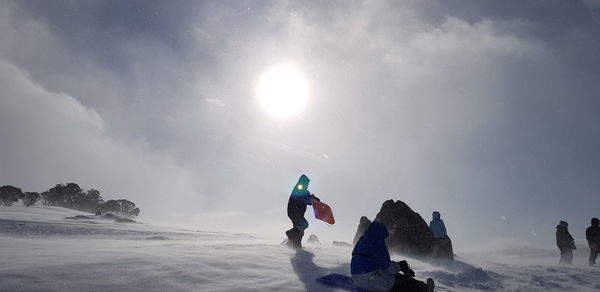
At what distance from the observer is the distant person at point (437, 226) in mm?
16594

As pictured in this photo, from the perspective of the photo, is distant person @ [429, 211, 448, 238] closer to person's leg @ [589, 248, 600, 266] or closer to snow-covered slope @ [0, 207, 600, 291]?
snow-covered slope @ [0, 207, 600, 291]

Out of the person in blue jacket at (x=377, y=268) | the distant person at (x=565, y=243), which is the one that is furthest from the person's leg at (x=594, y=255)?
the person in blue jacket at (x=377, y=268)

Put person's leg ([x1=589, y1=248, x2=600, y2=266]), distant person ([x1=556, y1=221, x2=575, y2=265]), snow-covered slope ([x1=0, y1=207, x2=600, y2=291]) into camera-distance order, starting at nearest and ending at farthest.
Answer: snow-covered slope ([x1=0, y1=207, x2=600, y2=291]) → person's leg ([x1=589, y1=248, x2=600, y2=266]) → distant person ([x1=556, y1=221, x2=575, y2=265])

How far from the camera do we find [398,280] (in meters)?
6.23

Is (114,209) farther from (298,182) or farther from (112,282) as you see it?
(112,282)

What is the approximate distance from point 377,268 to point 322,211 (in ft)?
22.0

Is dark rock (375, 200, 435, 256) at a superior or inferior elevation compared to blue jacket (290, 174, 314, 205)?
inferior

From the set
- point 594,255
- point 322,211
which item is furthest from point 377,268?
point 594,255

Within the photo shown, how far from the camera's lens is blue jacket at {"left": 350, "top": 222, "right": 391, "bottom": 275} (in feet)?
19.7

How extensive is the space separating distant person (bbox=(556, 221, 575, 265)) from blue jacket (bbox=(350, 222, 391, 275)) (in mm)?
17807

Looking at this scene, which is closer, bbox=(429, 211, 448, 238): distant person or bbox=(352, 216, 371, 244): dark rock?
bbox=(429, 211, 448, 238): distant person

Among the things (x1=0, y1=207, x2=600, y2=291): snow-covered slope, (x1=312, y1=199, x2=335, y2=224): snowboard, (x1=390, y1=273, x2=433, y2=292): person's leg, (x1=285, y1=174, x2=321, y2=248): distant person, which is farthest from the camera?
(x1=312, y1=199, x2=335, y2=224): snowboard

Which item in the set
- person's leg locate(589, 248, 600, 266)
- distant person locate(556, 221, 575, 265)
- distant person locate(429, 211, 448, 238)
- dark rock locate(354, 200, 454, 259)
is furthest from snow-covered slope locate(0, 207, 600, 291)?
distant person locate(556, 221, 575, 265)

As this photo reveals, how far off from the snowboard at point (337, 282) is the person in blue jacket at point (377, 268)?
605 mm
